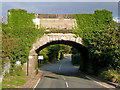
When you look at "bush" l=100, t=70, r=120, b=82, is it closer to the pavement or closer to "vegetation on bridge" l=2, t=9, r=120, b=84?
"vegetation on bridge" l=2, t=9, r=120, b=84

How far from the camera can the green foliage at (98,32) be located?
20.7 metres

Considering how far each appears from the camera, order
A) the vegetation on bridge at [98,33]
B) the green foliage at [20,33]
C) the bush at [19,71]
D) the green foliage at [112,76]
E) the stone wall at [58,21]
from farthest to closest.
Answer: the stone wall at [58,21] < the green foliage at [20,33] < the vegetation on bridge at [98,33] < the bush at [19,71] < the green foliage at [112,76]

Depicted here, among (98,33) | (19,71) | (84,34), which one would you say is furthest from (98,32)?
(19,71)

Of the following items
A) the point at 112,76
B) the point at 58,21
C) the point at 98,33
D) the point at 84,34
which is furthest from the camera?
the point at 58,21

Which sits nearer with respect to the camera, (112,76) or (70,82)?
(112,76)

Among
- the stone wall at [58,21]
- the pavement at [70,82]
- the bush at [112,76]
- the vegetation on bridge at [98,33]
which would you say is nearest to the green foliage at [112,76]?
the bush at [112,76]

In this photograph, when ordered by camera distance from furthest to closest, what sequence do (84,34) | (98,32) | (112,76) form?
(84,34) → (98,32) → (112,76)

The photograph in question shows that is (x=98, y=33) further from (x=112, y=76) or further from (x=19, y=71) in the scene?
(x=19, y=71)

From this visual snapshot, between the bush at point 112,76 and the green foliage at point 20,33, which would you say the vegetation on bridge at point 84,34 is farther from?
the bush at point 112,76

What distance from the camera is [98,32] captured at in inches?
904

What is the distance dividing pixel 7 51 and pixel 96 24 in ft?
41.0

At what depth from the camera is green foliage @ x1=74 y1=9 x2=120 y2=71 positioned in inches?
814

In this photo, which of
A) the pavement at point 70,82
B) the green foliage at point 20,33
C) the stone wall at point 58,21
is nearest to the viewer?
the pavement at point 70,82

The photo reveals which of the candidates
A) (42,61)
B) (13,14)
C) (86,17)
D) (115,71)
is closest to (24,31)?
(13,14)
